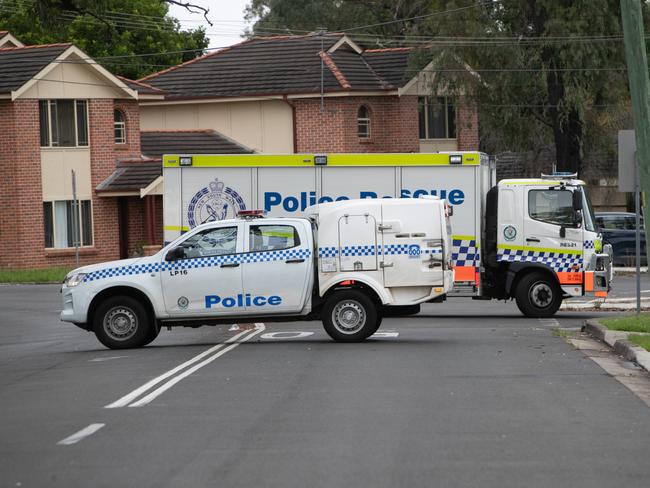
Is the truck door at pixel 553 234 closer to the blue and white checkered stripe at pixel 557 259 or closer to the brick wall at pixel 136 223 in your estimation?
the blue and white checkered stripe at pixel 557 259

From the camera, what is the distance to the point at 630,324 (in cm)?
1827

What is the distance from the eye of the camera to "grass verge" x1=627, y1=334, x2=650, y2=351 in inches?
609

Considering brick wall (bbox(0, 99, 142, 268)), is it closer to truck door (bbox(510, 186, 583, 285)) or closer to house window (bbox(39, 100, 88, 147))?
house window (bbox(39, 100, 88, 147))

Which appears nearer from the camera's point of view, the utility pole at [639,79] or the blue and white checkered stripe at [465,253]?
the utility pole at [639,79]

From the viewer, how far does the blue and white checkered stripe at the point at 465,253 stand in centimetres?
2217

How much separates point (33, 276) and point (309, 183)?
670 inches

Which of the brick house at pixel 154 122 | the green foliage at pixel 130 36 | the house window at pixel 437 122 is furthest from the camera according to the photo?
the green foliage at pixel 130 36

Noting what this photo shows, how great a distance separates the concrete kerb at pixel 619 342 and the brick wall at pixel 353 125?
25.7m

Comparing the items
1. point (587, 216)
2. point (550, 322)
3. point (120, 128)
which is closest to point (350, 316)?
point (550, 322)

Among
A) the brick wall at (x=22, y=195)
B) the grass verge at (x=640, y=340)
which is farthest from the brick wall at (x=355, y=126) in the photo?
the grass verge at (x=640, y=340)

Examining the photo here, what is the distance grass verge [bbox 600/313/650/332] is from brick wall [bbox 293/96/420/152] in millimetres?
26104

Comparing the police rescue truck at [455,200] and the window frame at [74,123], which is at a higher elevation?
the window frame at [74,123]

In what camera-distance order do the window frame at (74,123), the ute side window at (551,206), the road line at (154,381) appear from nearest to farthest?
1. the road line at (154,381)
2. the ute side window at (551,206)
3. the window frame at (74,123)

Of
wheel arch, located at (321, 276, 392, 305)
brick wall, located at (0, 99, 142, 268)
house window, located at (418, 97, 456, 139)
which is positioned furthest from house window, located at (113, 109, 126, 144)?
wheel arch, located at (321, 276, 392, 305)
